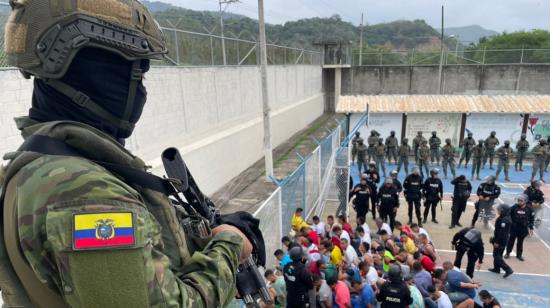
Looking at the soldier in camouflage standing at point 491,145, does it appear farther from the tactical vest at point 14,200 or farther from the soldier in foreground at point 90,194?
the tactical vest at point 14,200

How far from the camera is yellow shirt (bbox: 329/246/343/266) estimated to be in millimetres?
6250

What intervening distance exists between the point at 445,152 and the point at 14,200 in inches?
577

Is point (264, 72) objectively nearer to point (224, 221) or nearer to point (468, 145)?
point (224, 221)

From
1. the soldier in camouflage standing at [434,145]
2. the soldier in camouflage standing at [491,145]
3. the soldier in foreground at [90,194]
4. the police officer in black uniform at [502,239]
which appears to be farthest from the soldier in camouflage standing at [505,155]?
the soldier in foreground at [90,194]

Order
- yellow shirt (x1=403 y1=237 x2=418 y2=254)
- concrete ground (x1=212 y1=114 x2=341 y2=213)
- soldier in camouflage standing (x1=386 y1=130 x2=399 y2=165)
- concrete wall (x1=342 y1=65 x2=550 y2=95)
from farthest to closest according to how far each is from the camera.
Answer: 1. concrete wall (x1=342 y1=65 x2=550 y2=95)
2. soldier in camouflage standing (x1=386 y1=130 x2=399 y2=165)
3. concrete ground (x1=212 y1=114 x2=341 y2=213)
4. yellow shirt (x1=403 y1=237 x2=418 y2=254)

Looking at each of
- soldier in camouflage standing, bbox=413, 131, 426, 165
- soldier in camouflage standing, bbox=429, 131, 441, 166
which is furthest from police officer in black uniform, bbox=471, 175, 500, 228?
soldier in camouflage standing, bbox=429, 131, 441, 166

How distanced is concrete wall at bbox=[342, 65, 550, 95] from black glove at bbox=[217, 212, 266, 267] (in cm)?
2748

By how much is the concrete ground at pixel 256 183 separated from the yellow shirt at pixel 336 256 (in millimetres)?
2962

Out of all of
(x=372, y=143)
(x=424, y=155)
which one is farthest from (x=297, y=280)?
(x=372, y=143)

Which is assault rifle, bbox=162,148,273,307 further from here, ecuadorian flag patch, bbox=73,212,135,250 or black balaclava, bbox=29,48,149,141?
ecuadorian flag patch, bbox=73,212,135,250

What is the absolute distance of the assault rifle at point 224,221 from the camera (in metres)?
1.45

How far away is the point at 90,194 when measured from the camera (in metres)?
0.93

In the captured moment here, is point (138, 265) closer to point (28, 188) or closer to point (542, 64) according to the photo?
point (28, 188)

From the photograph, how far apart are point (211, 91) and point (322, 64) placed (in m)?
20.0
